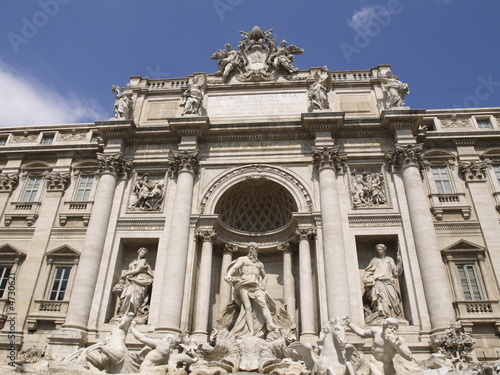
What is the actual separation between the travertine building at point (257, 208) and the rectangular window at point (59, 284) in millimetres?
59

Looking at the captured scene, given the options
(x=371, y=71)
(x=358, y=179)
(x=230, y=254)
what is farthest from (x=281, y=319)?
(x=371, y=71)

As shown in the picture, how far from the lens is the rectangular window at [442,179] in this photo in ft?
64.2

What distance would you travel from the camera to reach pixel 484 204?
18.8 metres

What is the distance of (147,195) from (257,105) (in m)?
7.44

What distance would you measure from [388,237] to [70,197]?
15458mm

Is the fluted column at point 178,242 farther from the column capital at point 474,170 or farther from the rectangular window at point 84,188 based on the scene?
the column capital at point 474,170

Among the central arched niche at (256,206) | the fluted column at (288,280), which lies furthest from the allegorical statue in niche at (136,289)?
the fluted column at (288,280)

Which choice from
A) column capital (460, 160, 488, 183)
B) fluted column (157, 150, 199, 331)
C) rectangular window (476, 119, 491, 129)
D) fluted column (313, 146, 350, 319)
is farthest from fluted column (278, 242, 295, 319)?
rectangular window (476, 119, 491, 129)

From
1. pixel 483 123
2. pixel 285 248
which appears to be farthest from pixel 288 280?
pixel 483 123

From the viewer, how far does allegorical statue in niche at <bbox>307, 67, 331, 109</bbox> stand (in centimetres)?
2059

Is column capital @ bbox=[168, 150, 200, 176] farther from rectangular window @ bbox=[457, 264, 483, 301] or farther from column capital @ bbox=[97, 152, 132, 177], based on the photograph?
rectangular window @ bbox=[457, 264, 483, 301]

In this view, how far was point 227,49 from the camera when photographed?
78.4 ft

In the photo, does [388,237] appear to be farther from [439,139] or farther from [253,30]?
[253,30]

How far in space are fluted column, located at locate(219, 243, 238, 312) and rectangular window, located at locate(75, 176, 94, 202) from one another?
7.61 m
